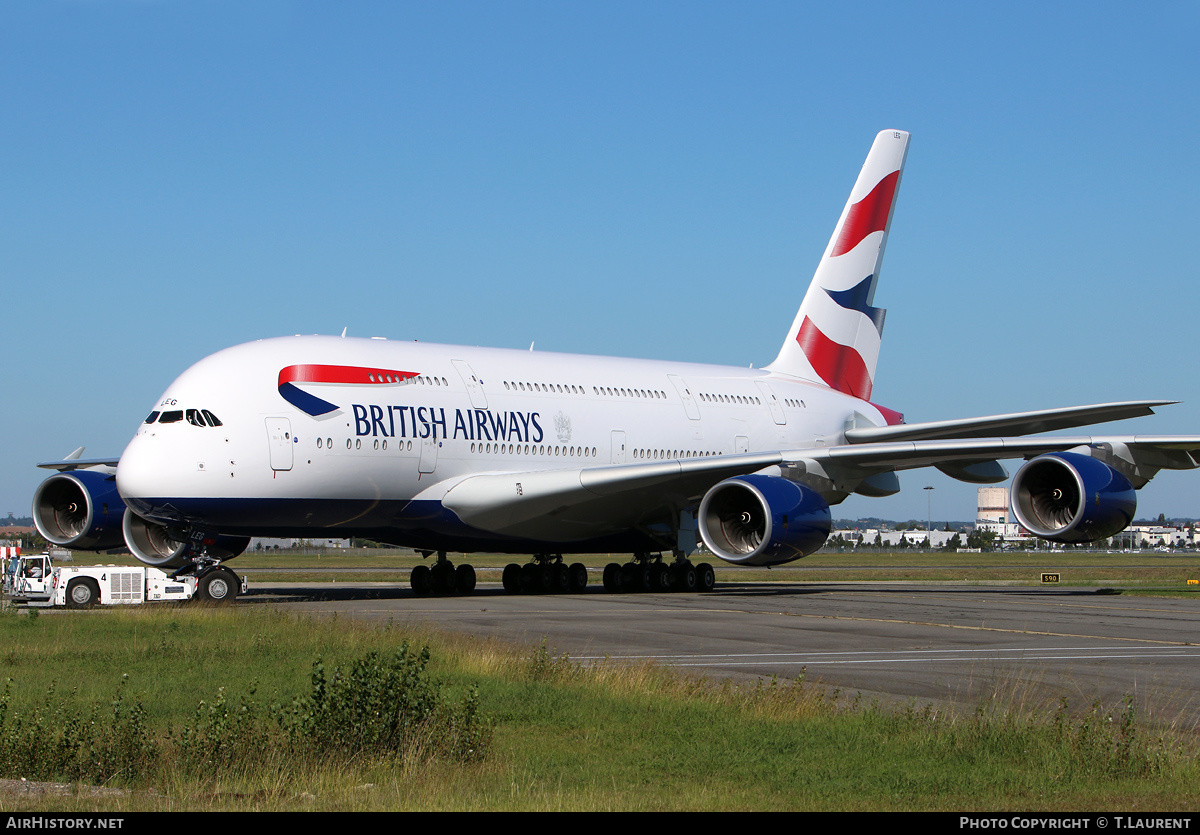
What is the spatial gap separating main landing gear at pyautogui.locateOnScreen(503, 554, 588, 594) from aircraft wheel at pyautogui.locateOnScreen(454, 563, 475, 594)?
906mm

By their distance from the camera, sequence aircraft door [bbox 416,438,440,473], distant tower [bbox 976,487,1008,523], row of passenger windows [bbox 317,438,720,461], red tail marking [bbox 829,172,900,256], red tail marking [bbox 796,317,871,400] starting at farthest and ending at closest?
distant tower [bbox 976,487,1008,523]
red tail marking [bbox 829,172,900,256]
red tail marking [bbox 796,317,871,400]
aircraft door [bbox 416,438,440,473]
row of passenger windows [bbox 317,438,720,461]

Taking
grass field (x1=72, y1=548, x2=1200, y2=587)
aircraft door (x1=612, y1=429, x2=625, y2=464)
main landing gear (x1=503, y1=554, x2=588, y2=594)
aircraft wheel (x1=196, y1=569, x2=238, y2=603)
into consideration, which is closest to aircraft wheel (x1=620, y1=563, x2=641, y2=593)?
main landing gear (x1=503, y1=554, x2=588, y2=594)

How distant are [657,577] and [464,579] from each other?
14.2ft

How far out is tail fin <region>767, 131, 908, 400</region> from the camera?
34719mm

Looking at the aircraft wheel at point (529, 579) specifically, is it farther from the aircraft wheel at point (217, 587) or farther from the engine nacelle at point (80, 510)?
the engine nacelle at point (80, 510)

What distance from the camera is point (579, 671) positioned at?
12.0m

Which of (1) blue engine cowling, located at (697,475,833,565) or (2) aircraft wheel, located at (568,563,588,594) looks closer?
(1) blue engine cowling, located at (697,475,833,565)

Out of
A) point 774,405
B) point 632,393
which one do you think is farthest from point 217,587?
point 774,405

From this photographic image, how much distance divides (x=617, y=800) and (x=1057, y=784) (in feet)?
8.28

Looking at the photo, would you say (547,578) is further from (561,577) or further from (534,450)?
(534,450)

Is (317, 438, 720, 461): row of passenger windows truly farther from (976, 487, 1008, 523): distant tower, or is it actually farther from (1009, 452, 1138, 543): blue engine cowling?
(976, 487, 1008, 523): distant tower
